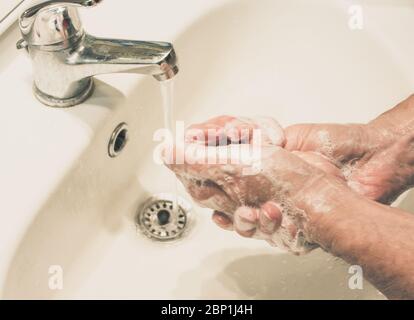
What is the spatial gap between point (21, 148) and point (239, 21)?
1.13 feet

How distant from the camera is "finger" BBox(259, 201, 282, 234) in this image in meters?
0.46

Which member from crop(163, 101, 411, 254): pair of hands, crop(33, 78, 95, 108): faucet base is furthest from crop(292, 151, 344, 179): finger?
crop(33, 78, 95, 108): faucet base

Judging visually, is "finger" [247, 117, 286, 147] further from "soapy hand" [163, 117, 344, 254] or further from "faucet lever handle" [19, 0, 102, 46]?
"faucet lever handle" [19, 0, 102, 46]

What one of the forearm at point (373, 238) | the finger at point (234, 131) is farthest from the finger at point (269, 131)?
Result: the forearm at point (373, 238)

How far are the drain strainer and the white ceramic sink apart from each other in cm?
1

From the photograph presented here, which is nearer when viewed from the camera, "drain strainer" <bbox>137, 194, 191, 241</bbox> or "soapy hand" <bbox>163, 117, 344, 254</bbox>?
"soapy hand" <bbox>163, 117, 344, 254</bbox>

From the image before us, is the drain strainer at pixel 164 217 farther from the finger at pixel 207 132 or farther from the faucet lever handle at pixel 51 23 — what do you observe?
the faucet lever handle at pixel 51 23

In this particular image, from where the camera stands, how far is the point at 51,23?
419 mm

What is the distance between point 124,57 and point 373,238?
0.28 m

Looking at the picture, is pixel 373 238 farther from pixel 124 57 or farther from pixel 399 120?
pixel 124 57
